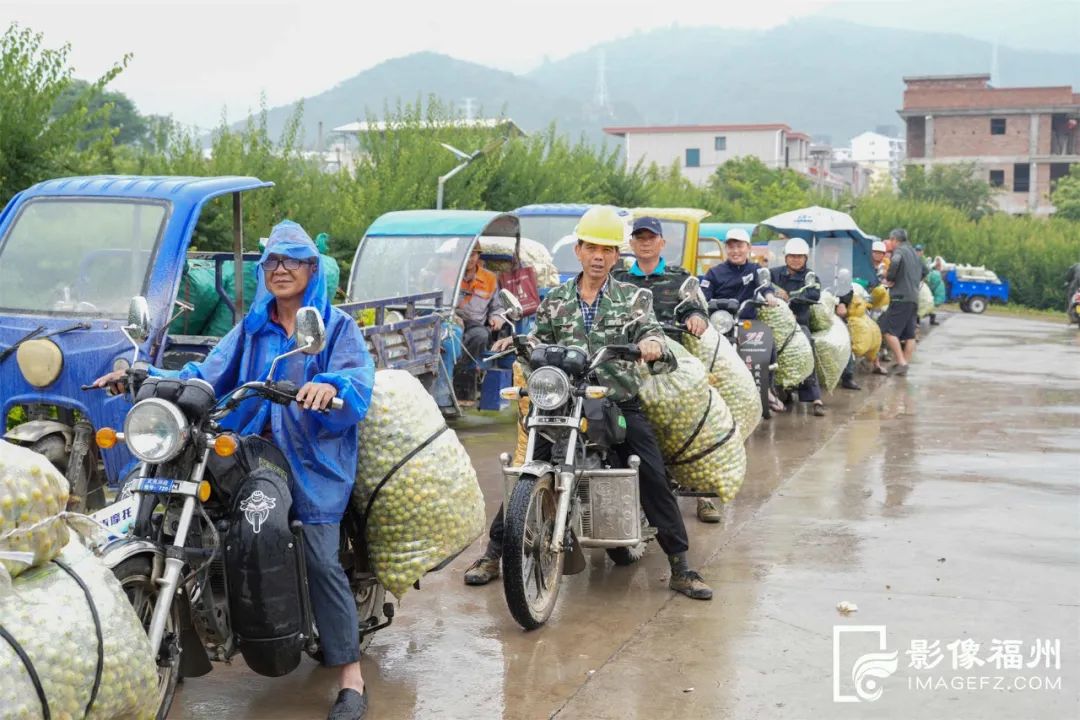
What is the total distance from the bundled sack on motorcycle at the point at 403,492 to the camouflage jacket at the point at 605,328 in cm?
134

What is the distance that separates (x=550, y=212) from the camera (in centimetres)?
1512

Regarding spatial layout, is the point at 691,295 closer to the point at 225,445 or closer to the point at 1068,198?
the point at 225,445

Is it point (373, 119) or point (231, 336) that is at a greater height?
point (373, 119)

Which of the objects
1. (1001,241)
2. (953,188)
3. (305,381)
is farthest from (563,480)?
(953,188)

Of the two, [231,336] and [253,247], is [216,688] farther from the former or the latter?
[253,247]

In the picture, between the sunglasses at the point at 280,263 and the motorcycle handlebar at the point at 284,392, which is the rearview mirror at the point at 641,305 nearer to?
the sunglasses at the point at 280,263

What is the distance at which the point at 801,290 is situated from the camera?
41.8 feet

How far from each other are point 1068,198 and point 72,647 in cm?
6412

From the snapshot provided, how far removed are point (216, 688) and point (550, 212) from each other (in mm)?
10633

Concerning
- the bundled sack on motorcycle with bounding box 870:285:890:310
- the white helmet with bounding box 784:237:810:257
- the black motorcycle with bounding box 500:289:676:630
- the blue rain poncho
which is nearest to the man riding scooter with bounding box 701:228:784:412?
the white helmet with bounding box 784:237:810:257

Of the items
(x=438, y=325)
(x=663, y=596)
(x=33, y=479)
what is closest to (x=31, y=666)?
(x=33, y=479)

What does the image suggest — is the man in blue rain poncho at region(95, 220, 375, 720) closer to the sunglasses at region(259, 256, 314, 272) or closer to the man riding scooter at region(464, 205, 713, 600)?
the sunglasses at region(259, 256, 314, 272)

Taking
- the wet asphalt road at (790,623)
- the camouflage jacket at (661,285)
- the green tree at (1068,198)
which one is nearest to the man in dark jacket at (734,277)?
the wet asphalt road at (790,623)

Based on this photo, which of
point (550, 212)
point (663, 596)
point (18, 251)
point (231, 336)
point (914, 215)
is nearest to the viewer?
point (231, 336)
